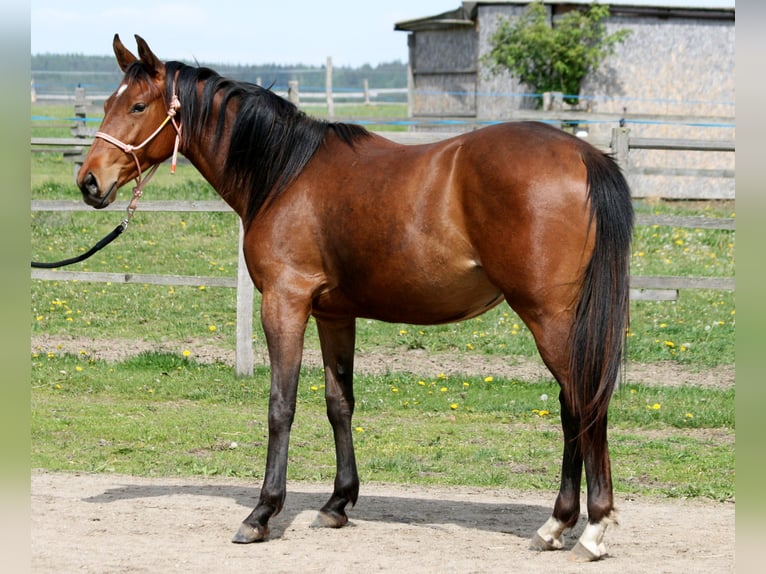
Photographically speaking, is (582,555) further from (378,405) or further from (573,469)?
(378,405)

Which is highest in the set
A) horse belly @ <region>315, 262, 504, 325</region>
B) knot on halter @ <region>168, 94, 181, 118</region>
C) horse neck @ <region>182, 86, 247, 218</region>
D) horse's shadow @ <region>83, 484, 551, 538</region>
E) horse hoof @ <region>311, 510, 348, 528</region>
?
knot on halter @ <region>168, 94, 181, 118</region>

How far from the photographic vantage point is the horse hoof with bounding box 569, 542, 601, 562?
168 inches

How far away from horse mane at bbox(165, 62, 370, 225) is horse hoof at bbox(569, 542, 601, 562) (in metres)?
2.25

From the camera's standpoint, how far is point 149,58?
188 inches

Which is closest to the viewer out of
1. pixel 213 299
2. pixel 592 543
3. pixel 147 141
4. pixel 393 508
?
pixel 592 543

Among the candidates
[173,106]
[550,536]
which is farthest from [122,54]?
[550,536]

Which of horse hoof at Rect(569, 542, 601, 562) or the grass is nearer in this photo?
horse hoof at Rect(569, 542, 601, 562)

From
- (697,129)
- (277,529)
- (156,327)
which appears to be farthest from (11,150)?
(697,129)

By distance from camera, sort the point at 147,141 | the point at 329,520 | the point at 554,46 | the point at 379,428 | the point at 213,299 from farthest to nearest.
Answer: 1. the point at 554,46
2. the point at 213,299
3. the point at 379,428
4. the point at 329,520
5. the point at 147,141

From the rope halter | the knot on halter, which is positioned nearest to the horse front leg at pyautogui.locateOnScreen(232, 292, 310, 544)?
the rope halter

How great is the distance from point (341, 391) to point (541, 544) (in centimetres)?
134

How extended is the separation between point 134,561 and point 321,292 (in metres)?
1.53

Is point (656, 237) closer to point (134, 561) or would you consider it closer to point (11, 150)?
point (134, 561)

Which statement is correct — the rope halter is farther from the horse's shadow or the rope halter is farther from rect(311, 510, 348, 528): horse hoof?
rect(311, 510, 348, 528): horse hoof
